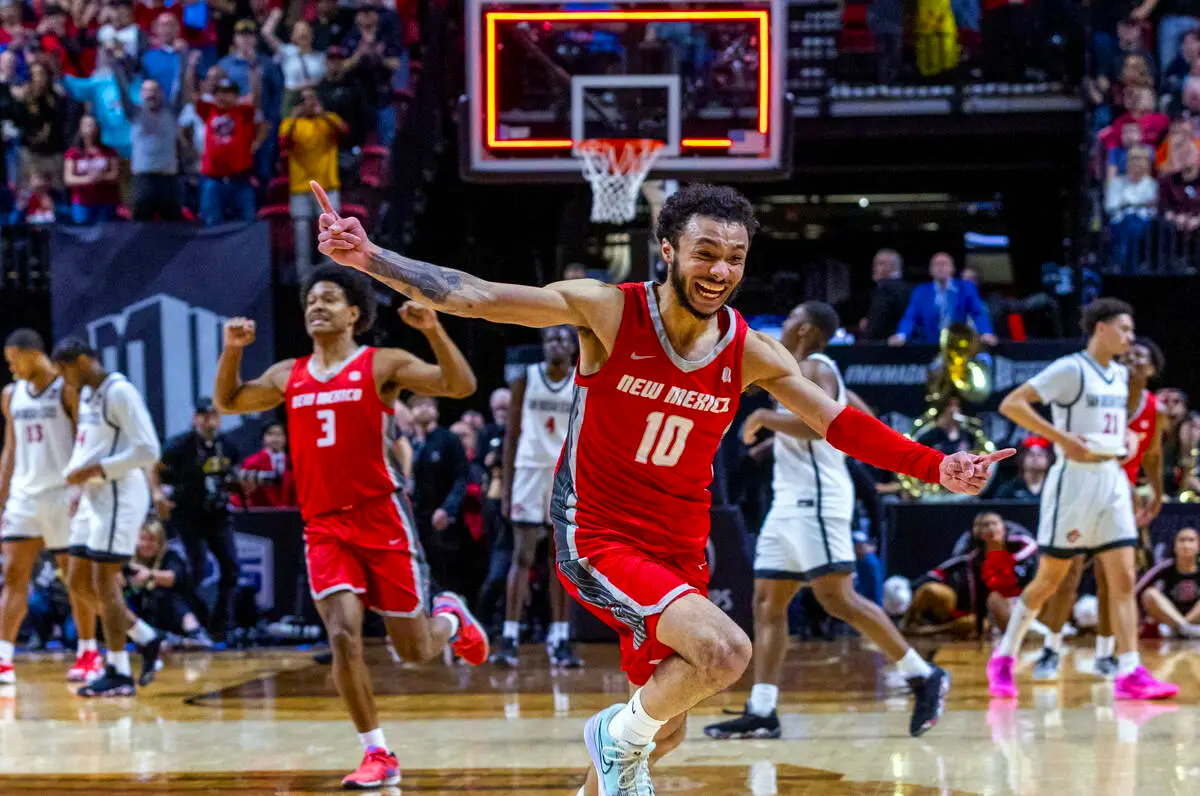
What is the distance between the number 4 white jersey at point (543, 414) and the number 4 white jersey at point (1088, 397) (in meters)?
3.17

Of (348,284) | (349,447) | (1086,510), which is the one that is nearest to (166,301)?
(348,284)

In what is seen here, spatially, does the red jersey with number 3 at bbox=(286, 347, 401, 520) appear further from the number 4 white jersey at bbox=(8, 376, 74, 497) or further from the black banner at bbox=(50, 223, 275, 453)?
the black banner at bbox=(50, 223, 275, 453)

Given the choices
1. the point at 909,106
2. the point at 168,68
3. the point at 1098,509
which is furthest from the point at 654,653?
the point at 909,106

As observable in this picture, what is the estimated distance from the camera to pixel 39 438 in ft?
31.2

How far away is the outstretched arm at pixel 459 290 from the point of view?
3887 mm

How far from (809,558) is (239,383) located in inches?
107

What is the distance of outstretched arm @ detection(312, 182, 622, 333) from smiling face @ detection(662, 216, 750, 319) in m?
0.25

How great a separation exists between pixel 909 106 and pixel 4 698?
37.3ft

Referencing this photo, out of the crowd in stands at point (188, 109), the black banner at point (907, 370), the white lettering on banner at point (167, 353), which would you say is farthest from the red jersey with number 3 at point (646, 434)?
the crowd in stands at point (188, 109)

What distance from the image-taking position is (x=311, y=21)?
15.0 meters

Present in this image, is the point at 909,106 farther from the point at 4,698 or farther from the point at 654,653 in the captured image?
the point at 654,653

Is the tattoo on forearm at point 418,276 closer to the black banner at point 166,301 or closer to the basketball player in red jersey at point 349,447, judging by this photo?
the basketball player in red jersey at point 349,447

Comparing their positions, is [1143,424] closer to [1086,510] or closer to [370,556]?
[1086,510]

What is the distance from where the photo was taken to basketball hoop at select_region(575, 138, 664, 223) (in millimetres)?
10758
